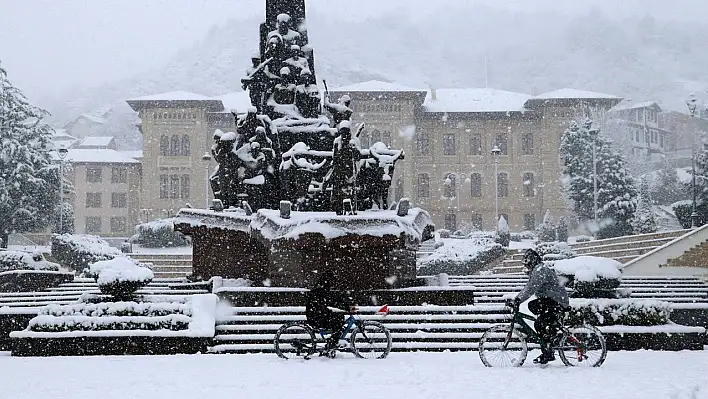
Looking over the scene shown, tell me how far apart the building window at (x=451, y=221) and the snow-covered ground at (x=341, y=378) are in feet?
180

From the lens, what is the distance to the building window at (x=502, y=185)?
Answer: 66.6 metres

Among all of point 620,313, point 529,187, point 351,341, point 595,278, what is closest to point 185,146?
point 529,187

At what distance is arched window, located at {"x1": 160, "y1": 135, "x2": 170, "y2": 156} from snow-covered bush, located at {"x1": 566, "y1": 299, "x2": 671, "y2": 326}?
57108 millimetres

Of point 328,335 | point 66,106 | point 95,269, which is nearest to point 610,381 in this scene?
point 328,335

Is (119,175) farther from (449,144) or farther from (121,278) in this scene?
(121,278)

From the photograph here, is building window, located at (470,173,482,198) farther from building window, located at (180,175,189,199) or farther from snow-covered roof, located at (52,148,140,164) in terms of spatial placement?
snow-covered roof, located at (52,148,140,164)

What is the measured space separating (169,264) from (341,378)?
87.3ft

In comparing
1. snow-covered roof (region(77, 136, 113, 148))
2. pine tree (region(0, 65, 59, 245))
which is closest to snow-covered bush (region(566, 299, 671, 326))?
pine tree (region(0, 65, 59, 245))

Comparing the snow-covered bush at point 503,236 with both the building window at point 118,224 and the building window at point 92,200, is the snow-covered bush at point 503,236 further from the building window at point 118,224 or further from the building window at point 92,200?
the building window at point 92,200

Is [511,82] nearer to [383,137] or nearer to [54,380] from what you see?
[383,137]

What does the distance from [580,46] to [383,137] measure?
112923 mm

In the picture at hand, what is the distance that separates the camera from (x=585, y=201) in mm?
50594

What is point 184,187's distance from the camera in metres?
66.2

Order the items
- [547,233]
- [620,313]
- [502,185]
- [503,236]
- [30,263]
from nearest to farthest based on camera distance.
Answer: [620,313] < [30,263] < [503,236] < [547,233] < [502,185]
